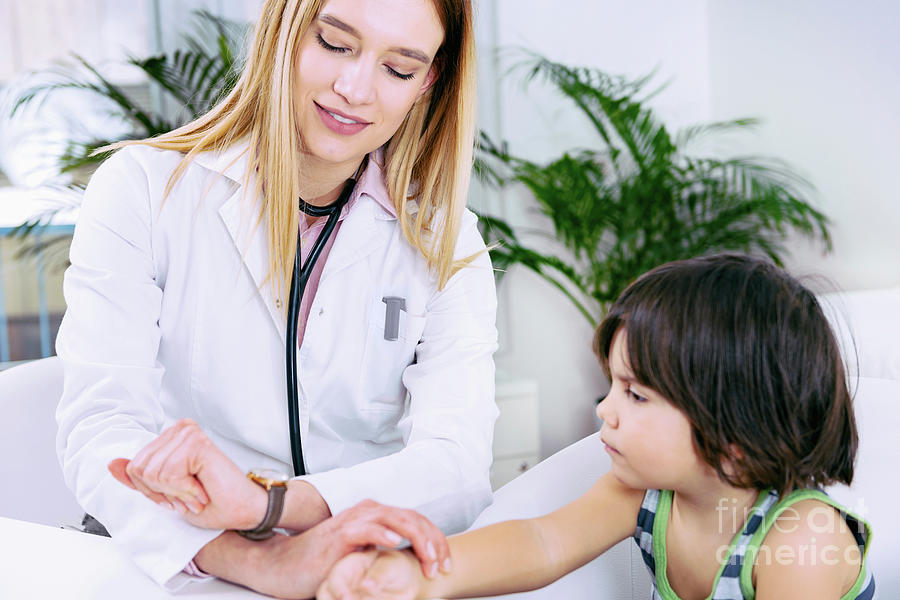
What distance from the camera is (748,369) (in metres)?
0.96

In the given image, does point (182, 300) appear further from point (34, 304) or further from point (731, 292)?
point (34, 304)

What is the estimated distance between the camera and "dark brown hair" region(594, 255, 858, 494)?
96 centimetres

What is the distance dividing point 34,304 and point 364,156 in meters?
2.22

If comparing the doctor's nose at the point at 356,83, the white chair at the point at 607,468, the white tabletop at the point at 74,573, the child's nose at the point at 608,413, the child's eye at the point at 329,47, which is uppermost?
the child's eye at the point at 329,47

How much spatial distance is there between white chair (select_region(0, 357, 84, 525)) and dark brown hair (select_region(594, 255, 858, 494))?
1.29 meters

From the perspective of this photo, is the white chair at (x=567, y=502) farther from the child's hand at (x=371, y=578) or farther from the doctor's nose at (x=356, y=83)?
the doctor's nose at (x=356, y=83)

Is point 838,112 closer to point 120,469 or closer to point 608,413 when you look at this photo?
point 608,413

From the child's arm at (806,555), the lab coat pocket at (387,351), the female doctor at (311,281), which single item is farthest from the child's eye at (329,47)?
the child's arm at (806,555)

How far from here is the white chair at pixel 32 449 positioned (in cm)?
168

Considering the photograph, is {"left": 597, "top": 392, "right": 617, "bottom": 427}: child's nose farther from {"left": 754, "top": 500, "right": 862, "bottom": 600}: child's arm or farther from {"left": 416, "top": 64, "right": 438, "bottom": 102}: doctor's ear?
{"left": 416, "top": 64, "right": 438, "bottom": 102}: doctor's ear

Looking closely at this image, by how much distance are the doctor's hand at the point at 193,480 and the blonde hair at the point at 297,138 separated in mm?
455

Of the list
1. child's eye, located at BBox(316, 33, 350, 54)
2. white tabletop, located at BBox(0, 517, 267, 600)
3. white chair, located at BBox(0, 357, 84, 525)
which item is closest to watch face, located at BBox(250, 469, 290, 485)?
white tabletop, located at BBox(0, 517, 267, 600)

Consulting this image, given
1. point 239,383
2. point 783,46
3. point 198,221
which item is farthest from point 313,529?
point 783,46

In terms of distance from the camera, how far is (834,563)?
98 centimetres
